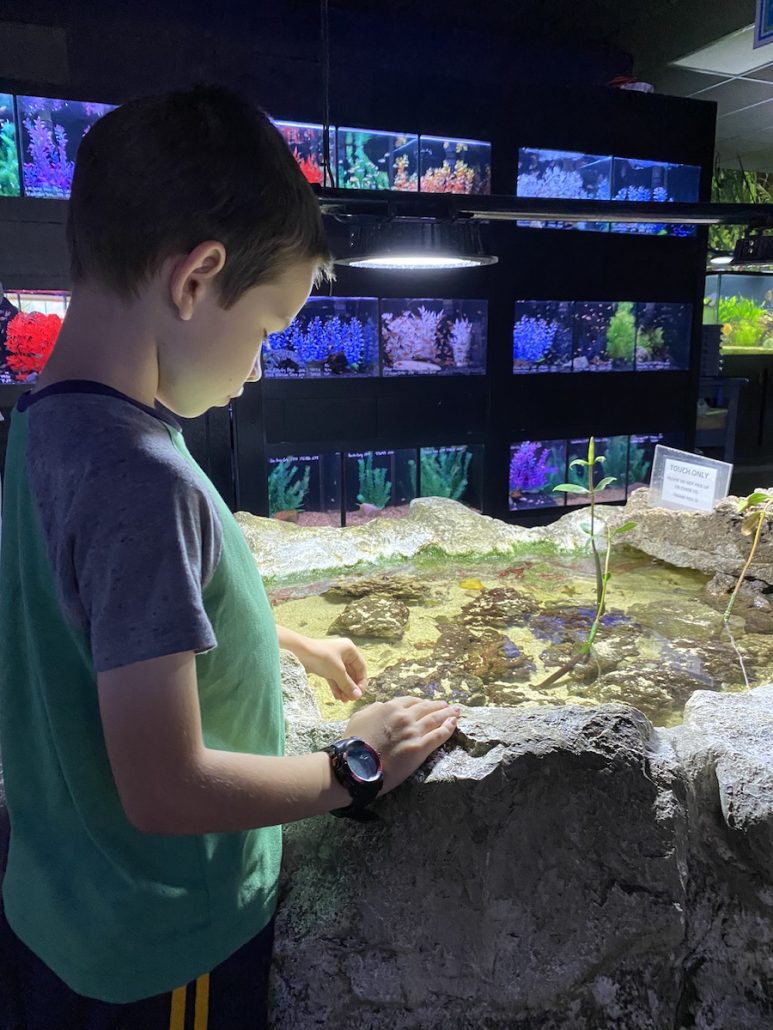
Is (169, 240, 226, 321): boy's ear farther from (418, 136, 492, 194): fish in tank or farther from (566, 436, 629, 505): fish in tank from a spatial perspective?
(566, 436, 629, 505): fish in tank

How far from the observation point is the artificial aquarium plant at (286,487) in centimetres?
514

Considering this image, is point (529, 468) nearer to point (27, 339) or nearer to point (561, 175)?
point (561, 175)

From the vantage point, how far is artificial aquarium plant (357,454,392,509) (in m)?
5.41

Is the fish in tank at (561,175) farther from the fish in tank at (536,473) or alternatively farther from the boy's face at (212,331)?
the boy's face at (212,331)

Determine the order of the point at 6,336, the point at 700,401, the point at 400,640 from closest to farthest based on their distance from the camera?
the point at 400,640 < the point at 6,336 < the point at 700,401

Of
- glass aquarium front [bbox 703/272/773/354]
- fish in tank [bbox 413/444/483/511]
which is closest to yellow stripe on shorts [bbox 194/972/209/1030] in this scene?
fish in tank [bbox 413/444/483/511]

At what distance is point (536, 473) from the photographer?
598 centimetres

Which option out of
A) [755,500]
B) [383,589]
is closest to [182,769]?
[383,589]

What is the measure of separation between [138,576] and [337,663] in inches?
25.7

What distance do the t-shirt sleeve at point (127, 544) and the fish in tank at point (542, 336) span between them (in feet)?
17.1

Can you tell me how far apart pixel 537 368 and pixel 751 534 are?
3.15 meters

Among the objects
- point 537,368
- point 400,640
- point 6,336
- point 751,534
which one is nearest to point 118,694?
point 400,640

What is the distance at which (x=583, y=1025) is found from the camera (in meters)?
1.07

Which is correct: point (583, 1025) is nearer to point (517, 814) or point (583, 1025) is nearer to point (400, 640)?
point (517, 814)
